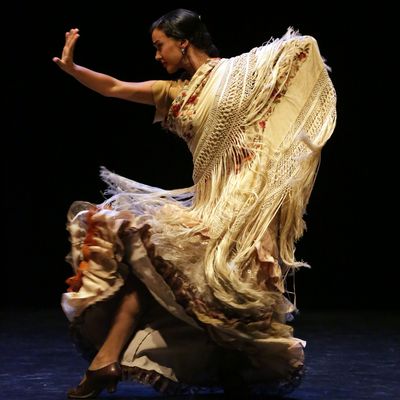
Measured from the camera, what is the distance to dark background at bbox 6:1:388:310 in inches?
191

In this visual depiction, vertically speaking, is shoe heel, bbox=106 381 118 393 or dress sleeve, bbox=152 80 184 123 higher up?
dress sleeve, bbox=152 80 184 123

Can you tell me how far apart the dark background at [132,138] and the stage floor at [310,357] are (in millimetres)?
268

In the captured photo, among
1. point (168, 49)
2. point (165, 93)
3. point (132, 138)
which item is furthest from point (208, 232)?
point (132, 138)

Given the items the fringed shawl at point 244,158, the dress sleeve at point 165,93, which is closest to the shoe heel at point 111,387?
the fringed shawl at point 244,158

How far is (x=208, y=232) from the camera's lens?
9.04 feet

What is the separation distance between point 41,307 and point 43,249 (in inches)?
11.9

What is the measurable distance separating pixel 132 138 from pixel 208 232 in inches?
91.5

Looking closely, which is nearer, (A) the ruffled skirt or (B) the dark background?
(A) the ruffled skirt

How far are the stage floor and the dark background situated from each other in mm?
268

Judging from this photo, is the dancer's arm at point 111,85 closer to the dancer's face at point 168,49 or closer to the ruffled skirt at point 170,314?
the dancer's face at point 168,49

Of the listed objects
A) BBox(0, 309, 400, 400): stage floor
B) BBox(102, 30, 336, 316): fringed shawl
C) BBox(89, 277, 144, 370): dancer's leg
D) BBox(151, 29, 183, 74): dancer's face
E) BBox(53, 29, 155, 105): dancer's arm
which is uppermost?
BBox(151, 29, 183, 74): dancer's face

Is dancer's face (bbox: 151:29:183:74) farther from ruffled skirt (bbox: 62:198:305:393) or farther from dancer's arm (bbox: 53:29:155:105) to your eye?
ruffled skirt (bbox: 62:198:305:393)

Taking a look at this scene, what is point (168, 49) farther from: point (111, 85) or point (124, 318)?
point (124, 318)

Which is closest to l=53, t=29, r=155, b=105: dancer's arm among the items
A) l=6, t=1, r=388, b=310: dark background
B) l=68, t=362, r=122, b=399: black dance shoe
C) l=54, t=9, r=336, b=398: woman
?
l=54, t=9, r=336, b=398: woman
